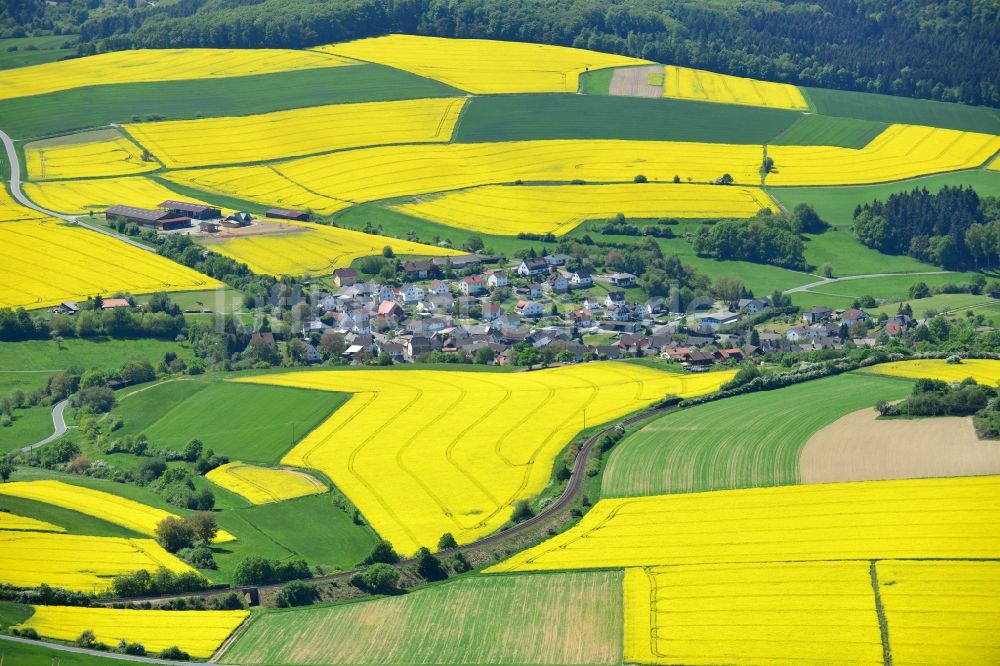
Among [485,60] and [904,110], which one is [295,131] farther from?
[904,110]

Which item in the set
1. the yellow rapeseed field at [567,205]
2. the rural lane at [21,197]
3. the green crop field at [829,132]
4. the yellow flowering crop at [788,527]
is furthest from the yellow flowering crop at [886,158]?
the yellow flowering crop at [788,527]

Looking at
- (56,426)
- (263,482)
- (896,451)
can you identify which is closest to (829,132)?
(896,451)

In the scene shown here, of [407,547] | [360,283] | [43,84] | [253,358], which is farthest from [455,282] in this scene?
[43,84]

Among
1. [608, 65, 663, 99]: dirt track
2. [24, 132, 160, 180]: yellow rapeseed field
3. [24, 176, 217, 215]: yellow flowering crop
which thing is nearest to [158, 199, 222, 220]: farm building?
[24, 176, 217, 215]: yellow flowering crop

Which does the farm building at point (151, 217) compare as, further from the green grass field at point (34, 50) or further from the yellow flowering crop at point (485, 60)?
the green grass field at point (34, 50)

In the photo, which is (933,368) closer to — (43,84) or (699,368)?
(699,368)

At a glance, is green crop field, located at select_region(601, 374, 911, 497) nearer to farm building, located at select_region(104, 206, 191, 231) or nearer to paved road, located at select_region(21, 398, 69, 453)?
paved road, located at select_region(21, 398, 69, 453)
